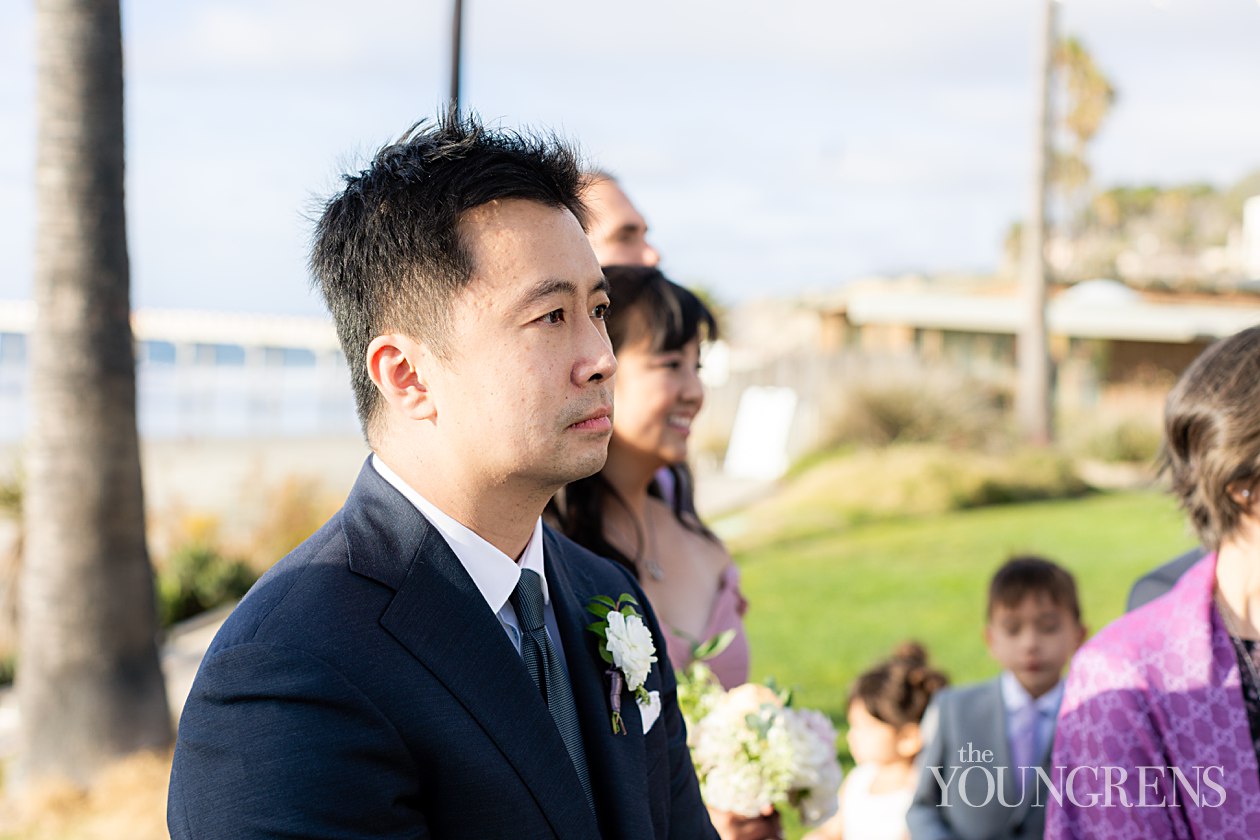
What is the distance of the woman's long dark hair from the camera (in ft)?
11.4

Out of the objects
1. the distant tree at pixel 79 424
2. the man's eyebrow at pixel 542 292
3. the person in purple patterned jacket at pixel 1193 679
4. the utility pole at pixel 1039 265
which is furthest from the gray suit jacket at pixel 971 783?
the utility pole at pixel 1039 265

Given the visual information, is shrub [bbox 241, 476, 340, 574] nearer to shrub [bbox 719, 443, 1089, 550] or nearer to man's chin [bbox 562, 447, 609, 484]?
shrub [bbox 719, 443, 1089, 550]

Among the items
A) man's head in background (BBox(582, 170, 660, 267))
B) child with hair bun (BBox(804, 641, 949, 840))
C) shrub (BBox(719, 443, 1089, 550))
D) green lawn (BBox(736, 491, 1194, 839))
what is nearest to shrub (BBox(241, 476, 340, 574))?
green lawn (BBox(736, 491, 1194, 839))

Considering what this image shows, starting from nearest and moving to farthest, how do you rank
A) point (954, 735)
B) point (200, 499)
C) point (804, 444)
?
point (954, 735), point (200, 499), point (804, 444)

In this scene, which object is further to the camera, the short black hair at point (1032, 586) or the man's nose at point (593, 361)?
the short black hair at point (1032, 586)

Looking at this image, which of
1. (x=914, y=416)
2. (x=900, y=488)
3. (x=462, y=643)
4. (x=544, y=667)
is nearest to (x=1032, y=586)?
(x=544, y=667)

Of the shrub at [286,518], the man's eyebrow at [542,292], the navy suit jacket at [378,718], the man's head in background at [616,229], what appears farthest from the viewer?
the shrub at [286,518]

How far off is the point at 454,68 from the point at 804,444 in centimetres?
1709

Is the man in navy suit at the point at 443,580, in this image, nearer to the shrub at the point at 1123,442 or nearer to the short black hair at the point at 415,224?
the short black hair at the point at 415,224

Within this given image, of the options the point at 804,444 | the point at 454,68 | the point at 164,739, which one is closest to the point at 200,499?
the point at 164,739

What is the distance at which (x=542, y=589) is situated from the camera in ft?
7.07

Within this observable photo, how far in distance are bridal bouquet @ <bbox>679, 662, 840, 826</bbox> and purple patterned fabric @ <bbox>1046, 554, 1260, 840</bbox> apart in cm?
62

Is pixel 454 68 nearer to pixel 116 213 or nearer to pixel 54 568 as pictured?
pixel 116 213

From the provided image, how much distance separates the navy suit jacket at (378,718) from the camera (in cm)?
165
